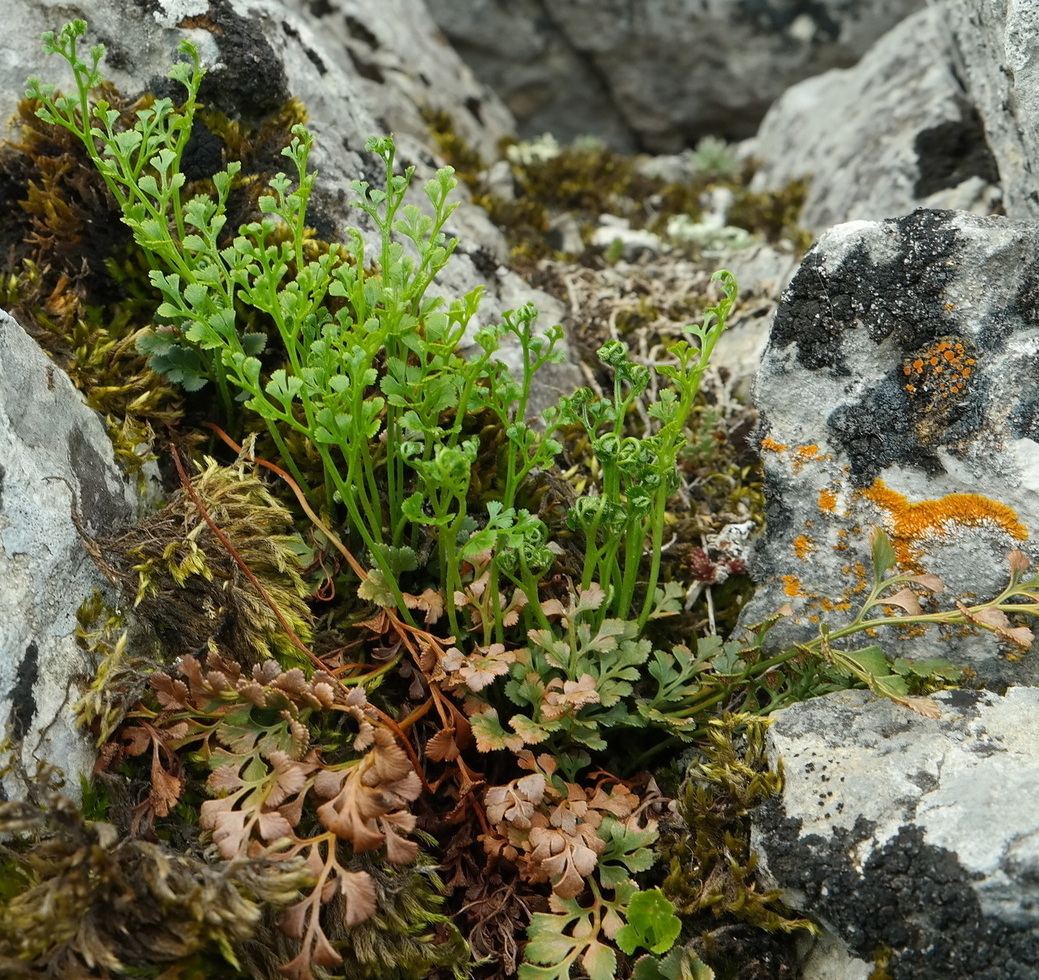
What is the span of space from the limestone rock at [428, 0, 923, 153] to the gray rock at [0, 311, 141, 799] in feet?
20.8

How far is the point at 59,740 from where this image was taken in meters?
2.62

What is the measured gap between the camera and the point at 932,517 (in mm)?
3164

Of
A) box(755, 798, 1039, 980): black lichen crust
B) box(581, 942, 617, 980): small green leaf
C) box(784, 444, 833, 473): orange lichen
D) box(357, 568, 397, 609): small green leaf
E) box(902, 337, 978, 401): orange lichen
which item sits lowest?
box(581, 942, 617, 980): small green leaf

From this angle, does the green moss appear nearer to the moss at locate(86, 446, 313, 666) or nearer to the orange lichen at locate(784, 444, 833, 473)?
the orange lichen at locate(784, 444, 833, 473)

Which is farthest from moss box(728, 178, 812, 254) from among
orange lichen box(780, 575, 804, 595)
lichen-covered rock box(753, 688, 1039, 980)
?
lichen-covered rock box(753, 688, 1039, 980)

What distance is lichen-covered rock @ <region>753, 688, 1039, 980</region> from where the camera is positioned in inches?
95.0

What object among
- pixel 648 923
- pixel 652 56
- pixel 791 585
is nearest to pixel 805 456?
pixel 791 585

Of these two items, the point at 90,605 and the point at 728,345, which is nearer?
the point at 90,605

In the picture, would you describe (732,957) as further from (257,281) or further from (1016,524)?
(257,281)

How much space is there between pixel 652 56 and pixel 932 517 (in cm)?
624

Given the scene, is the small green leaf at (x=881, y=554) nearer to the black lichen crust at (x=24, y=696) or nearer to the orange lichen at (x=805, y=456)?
the orange lichen at (x=805, y=456)

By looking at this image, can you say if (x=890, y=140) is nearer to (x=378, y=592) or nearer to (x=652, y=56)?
(x=652, y=56)

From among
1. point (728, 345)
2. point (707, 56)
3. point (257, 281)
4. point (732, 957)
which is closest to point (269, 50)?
point (257, 281)

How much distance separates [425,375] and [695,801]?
1.64 m
